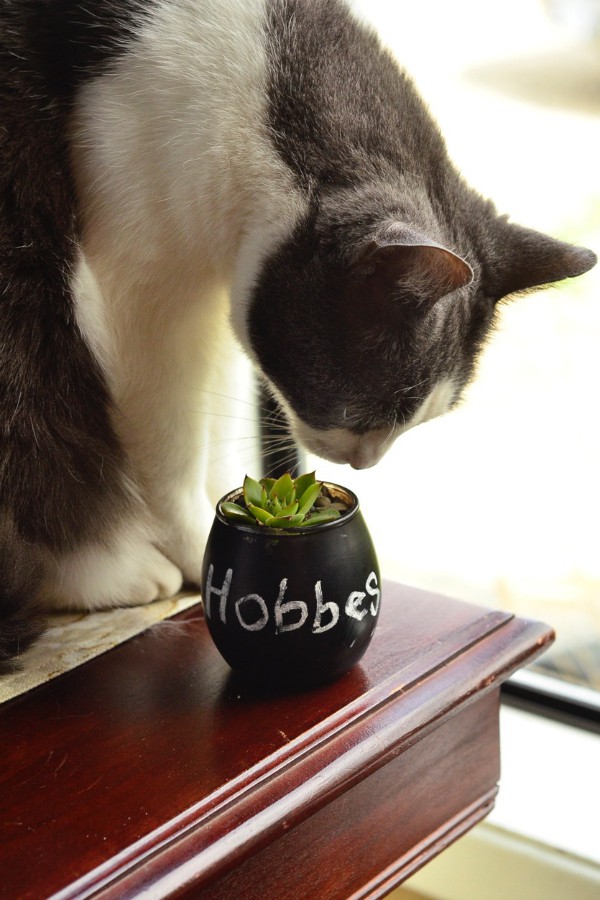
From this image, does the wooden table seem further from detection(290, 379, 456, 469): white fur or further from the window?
the window

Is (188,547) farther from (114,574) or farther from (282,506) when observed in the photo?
(282,506)

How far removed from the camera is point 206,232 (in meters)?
0.77

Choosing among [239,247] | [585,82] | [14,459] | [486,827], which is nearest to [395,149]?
[239,247]

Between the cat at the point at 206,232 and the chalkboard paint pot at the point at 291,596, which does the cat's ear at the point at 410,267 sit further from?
the chalkboard paint pot at the point at 291,596

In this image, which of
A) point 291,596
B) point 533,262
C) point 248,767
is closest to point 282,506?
point 291,596

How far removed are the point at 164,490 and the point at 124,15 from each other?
1.30ft

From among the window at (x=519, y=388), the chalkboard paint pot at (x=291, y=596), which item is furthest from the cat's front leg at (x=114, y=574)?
the window at (x=519, y=388)

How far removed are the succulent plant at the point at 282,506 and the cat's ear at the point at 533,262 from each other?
0.80 feet

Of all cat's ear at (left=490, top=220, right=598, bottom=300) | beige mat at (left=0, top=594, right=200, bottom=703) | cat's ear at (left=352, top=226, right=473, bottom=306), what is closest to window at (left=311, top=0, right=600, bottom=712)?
cat's ear at (left=490, top=220, right=598, bottom=300)

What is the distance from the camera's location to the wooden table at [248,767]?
23.1 inches

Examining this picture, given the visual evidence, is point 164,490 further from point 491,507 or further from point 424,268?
point 491,507

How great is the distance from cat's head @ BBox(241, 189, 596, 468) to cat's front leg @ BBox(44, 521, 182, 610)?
0.19 m

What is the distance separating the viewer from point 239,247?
30.4 inches

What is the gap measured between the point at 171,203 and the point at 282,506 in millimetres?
261
